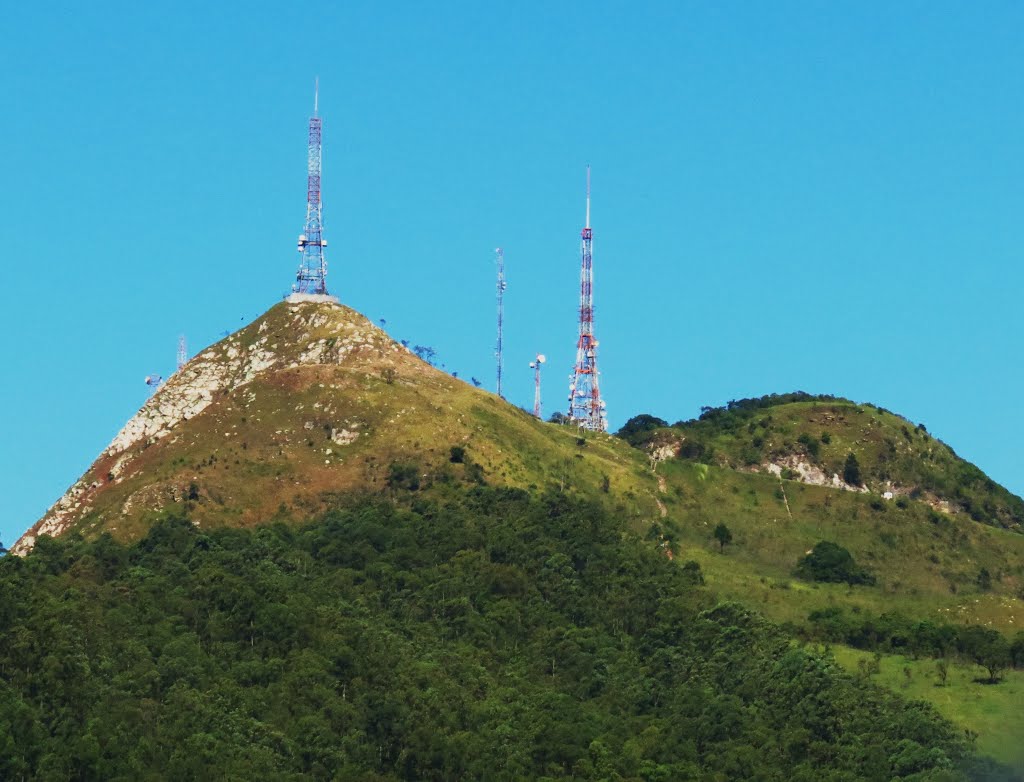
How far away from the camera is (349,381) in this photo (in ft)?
568

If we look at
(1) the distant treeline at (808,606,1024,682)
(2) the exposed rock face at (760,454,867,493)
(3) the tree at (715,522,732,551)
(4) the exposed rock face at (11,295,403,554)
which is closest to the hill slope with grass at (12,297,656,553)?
(4) the exposed rock face at (11,295,403,554)

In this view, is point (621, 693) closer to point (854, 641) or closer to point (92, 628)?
point (854, 641)

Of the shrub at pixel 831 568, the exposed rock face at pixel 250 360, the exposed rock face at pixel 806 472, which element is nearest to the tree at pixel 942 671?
the shrub at pixel 831 568

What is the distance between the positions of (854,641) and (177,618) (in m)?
42.6

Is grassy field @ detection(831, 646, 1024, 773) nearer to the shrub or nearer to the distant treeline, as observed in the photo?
the distant treeline

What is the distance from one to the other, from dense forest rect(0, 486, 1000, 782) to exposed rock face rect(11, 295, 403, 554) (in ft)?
60.6

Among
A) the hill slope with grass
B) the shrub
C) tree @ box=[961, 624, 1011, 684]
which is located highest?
the hill slope with grass

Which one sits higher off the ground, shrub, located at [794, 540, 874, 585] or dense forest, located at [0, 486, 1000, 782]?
shrub, located at [794, 540, 874, 585]

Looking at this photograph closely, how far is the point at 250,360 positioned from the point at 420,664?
55.0 m

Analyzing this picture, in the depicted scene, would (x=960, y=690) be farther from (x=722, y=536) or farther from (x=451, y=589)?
(x=722, y=536)

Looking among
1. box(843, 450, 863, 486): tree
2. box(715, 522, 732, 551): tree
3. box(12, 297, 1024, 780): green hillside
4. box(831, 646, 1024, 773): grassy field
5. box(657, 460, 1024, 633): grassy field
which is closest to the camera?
box(12, 297, 1024, 780): green hillside

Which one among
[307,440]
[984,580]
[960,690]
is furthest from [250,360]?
[960,690]

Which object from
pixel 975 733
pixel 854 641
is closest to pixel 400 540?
pixel 854 641

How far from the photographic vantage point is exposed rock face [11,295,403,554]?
171750 mm
